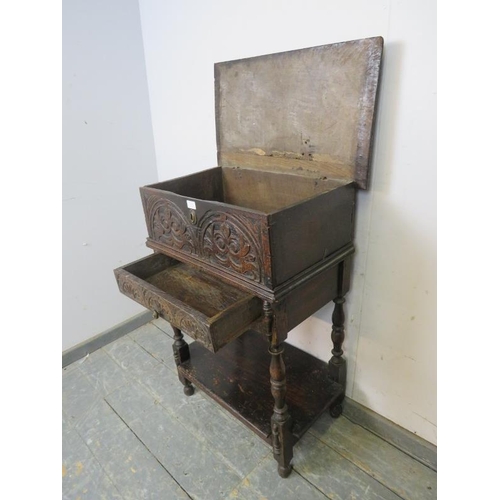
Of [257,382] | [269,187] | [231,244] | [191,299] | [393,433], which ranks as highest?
[269,187]

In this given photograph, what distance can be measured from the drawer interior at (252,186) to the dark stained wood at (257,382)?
638 mm

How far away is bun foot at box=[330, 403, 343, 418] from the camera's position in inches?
52.6

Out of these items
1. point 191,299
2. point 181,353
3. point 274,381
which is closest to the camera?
point 274,381

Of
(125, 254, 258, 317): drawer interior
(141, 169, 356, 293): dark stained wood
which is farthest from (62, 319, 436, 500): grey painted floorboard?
(141, 169, 356, 293): dark stained wood

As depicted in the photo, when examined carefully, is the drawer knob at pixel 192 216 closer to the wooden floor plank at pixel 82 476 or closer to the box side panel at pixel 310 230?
the box side panel at pixel 310 230

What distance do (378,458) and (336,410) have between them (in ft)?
0.68

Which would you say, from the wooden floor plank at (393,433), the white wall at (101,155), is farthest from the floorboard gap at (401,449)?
the white wall at (101,155)

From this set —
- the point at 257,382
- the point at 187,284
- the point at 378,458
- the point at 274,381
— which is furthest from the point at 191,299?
the point at 378,458

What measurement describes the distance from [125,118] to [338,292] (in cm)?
131

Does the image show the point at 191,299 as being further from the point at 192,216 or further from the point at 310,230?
the point at 310,230

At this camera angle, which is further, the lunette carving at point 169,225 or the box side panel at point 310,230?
the lunette carving at point 169,225

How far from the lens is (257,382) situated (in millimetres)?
1340

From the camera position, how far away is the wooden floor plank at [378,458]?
110cm

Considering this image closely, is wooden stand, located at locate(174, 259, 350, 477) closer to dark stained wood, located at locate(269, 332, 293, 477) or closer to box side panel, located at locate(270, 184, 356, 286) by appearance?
dark stained wood, located at locate(269, 332, 293, 477)
